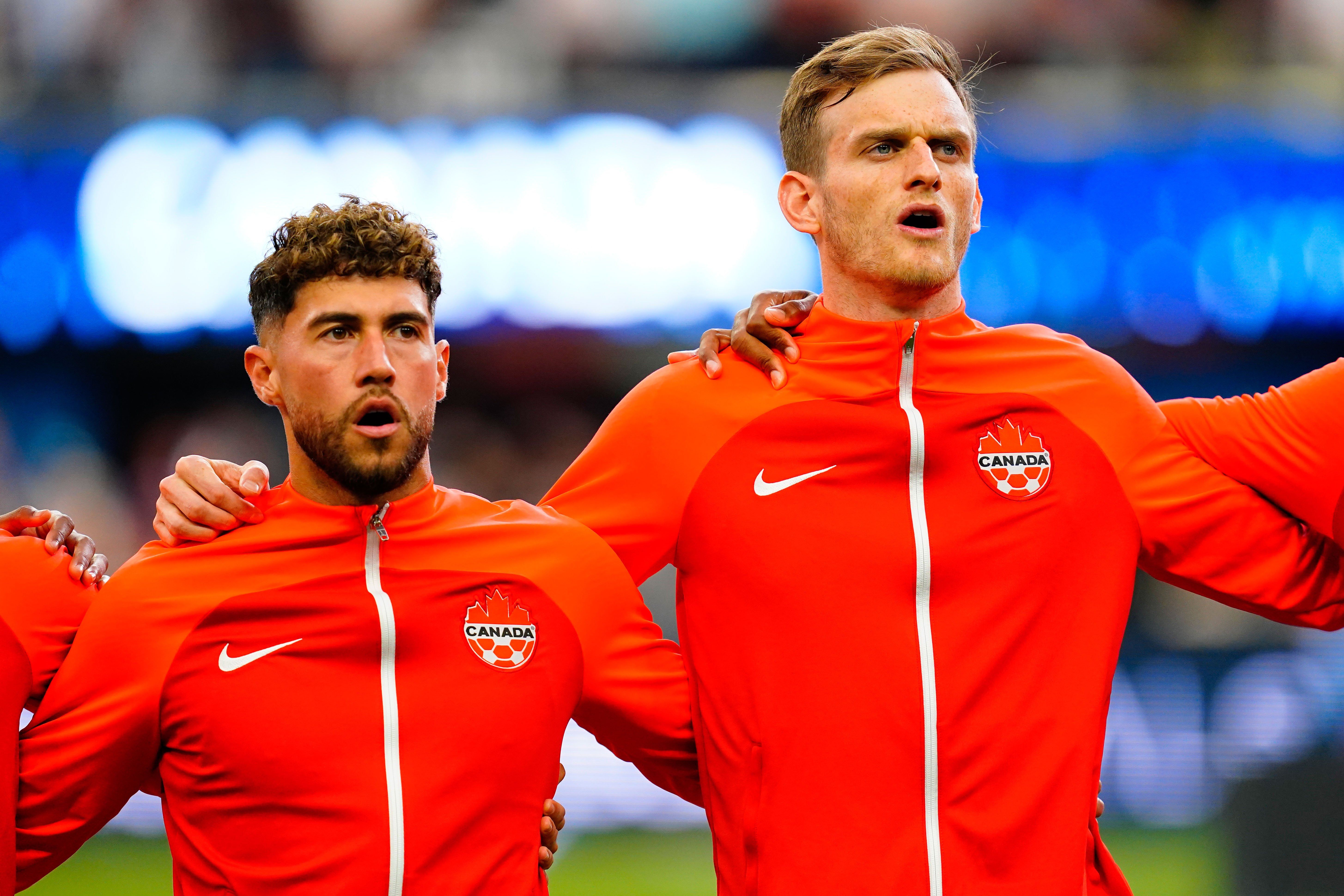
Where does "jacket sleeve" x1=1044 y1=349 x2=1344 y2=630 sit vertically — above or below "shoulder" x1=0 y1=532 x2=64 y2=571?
above

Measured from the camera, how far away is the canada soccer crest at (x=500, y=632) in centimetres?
295

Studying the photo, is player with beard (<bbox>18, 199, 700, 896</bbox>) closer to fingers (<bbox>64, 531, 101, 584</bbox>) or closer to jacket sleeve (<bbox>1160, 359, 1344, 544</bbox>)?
fingers (<bbox>64, 531, 101, 584</bbox>)

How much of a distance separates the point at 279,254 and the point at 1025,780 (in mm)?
1869

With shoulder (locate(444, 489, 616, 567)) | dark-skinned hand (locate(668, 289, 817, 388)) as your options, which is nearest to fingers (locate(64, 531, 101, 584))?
shoulder (locate(444, 489, 616, 567))

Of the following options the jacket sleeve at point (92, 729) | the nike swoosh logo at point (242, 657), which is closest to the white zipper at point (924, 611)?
the nike swoosh logo at point (242, 657)

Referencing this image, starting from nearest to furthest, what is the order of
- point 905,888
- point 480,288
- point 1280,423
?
point 905,888
point 1280,423
point 480,288

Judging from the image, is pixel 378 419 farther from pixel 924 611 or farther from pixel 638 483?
pixel 924 611

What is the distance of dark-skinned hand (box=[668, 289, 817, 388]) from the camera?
126 inches

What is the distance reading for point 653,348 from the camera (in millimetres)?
10664

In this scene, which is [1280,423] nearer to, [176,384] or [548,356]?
[548,356]

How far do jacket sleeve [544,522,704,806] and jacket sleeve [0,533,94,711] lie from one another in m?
0.97

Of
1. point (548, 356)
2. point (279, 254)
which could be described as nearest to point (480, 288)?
point (548, 356)

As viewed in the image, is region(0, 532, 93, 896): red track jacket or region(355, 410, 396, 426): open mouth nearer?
region(0, 532, 93, 896): red track jacket

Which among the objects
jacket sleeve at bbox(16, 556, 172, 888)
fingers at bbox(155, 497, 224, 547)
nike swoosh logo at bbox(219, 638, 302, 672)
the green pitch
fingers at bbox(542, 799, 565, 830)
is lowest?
the green pitch
